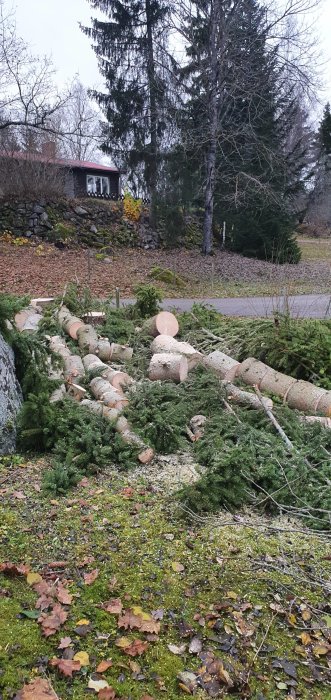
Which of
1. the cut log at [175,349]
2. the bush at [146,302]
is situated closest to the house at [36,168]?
the bush at [146,302]

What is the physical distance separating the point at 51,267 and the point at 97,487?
1232 cm

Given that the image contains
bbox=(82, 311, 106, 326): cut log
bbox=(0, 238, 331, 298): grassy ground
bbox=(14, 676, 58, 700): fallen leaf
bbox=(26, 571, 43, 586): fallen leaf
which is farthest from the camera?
bbox=(0, 238, 331, 298): grassy ground

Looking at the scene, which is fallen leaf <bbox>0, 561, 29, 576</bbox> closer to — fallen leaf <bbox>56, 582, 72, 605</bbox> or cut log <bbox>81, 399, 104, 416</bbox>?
fallen leaf <bbox>56, 582, 72, 605</bbox>

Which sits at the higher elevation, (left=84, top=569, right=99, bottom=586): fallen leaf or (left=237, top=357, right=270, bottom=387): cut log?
(left=237, top=357, right=270, bottom=387): cut log

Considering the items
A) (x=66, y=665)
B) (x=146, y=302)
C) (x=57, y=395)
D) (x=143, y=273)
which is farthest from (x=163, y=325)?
(x=143, y=273)

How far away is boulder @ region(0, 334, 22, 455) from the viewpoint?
13.3ft

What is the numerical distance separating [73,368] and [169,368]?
1.10 metres

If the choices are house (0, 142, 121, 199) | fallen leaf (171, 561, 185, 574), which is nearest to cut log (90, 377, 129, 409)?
fallen leaf (171, 561, 185, 574)

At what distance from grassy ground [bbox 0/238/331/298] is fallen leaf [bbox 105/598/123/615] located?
894 cm

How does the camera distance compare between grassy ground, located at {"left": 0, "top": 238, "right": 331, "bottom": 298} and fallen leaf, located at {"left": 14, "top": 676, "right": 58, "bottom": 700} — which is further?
grassy ground, located at {"left": 0, "top": 238, "right": 331, "bottom": 298}

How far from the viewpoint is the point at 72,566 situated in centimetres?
276

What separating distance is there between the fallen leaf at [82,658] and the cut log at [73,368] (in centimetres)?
334

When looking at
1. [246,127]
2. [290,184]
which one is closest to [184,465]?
[246,127]

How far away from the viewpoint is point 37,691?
1.97 m
